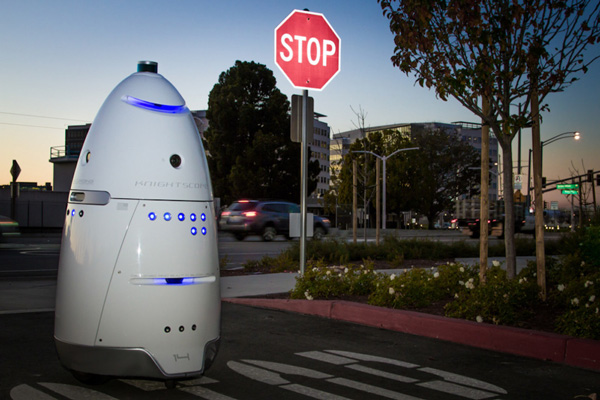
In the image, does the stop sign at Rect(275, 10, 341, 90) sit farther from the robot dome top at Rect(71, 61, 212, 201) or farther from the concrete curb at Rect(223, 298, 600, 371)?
the robot dome top at Rect(71, 61, 212, 201)

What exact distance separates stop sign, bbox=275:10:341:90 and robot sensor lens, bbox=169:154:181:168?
18.6 ft

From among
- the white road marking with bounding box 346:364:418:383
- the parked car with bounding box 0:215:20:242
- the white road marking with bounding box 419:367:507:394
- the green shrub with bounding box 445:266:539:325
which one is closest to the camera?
the white road marking with bounding box 419:367:507:394

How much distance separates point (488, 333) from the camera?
6488mm

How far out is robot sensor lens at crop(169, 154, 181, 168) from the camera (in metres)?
4.41

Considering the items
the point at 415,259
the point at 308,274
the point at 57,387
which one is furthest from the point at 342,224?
the point at 57,387

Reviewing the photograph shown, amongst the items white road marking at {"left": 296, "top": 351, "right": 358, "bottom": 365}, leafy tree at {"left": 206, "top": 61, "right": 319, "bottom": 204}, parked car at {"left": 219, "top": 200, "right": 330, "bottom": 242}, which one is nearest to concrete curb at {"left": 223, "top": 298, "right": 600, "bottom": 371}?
white road marking at {"left": 296, "top": 351, "right": 358, "bottom": 365}

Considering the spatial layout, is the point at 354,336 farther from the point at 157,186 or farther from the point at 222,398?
the point at 157,186

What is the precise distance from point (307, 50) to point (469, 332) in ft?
17.0

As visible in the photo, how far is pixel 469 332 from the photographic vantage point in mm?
6645

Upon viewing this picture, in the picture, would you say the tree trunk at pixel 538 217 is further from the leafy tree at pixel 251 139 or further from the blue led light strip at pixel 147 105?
the leafy tree at pixel 251 139

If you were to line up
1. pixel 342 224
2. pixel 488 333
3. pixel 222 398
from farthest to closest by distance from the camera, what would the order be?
pixel 342 224 < pixel 488 333 < pixel 222 398

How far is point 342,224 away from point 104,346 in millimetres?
53996

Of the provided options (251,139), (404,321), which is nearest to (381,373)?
(404,321)

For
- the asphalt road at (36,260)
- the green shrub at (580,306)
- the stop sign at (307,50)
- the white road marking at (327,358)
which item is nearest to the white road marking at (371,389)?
the white road marking at (327,358)
